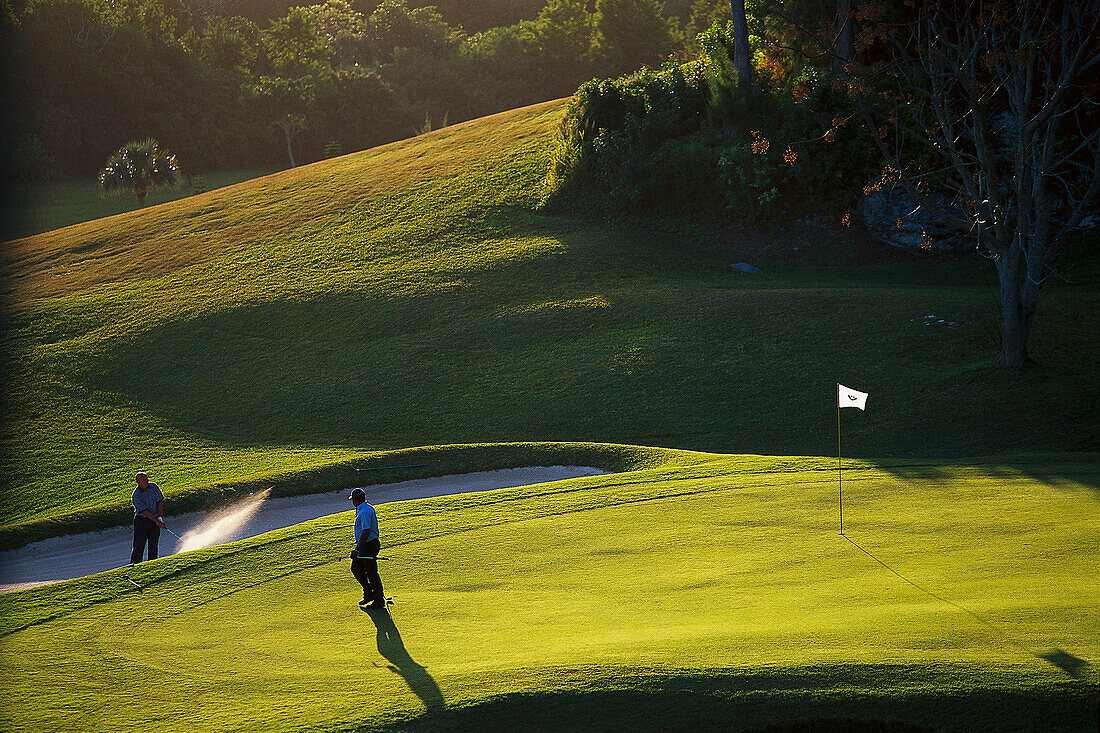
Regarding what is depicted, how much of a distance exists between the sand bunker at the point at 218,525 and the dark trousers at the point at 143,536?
0.71 m

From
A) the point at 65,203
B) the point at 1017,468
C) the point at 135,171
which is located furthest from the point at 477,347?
the point at 65,203

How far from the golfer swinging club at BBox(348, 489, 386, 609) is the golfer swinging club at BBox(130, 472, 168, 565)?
6.26 m

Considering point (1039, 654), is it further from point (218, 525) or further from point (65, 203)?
point (65, 203)

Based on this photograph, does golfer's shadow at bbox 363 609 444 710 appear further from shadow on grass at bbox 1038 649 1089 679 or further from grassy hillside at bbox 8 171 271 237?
grassy hillside at bbox 8 171 271 237

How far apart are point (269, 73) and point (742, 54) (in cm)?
6893

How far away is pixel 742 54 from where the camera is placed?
40656mm

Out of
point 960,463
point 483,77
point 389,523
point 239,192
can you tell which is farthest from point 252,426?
point 483,77

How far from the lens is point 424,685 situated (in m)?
9.09

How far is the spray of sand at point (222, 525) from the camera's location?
1773 centimetres

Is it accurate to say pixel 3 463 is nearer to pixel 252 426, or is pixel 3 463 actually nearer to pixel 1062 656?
pixel 252 426

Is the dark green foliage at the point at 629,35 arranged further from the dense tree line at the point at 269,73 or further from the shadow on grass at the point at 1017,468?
the shadow on grass at the point at 1017,468

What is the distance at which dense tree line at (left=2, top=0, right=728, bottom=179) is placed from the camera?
77438mm

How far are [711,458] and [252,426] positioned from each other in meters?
14.4

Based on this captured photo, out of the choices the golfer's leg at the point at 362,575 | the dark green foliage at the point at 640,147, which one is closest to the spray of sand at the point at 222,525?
the golfer's leg at the point at 362,575
